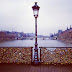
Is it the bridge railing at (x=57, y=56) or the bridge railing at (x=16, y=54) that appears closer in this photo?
the bridge railing at (x=57, y=56)

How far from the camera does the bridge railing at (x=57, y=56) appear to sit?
257 inches

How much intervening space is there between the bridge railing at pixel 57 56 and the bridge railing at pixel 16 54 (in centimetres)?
93

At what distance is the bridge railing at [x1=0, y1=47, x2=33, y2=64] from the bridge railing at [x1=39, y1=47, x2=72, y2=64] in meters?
0.93

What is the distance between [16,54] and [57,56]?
2.70m

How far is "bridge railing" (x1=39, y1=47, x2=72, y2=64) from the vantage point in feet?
21.4

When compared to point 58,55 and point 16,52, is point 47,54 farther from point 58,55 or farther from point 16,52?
point 16,52

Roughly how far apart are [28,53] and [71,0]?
14923mm

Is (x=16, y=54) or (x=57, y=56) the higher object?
(x=16, y=54)

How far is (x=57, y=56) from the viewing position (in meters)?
6.62

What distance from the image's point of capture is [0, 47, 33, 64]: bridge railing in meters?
6.70

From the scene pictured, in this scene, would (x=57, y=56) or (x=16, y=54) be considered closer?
(x=57, y=56)

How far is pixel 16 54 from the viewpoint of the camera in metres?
6.76

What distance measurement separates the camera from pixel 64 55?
6.57m

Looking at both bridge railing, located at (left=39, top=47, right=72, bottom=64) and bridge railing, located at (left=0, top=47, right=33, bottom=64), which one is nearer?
bridge railing, located at (left=39, top=47, right=72, bottom=64)
